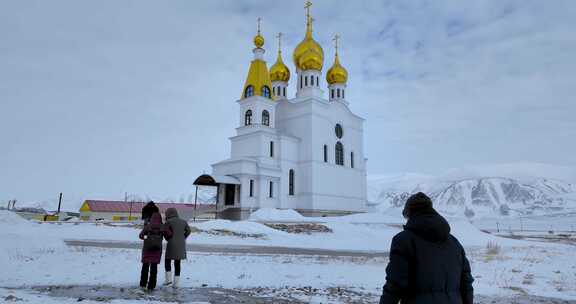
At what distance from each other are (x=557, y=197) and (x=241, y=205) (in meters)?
204

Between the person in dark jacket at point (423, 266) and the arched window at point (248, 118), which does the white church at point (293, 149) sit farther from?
the person in dark jacket at point (423, 266)

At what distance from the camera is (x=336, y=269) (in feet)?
35.8

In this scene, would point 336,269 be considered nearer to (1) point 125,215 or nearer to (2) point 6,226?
(2) point 6,226

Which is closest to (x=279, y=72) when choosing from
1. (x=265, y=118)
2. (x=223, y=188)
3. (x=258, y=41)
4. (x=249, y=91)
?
(x=258, y=41)

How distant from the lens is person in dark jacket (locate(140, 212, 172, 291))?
24.7ft

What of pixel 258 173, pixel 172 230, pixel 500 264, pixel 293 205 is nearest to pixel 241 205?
pixel 258 173

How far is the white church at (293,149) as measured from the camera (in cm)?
3875

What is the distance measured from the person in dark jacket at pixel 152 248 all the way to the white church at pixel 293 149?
28.9 metres

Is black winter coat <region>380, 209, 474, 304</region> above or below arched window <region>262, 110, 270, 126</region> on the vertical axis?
below

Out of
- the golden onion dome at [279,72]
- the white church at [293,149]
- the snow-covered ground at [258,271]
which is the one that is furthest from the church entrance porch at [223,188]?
the snow-covered ground at [258,271]

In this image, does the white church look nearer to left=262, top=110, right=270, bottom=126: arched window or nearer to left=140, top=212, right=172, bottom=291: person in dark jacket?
left=262, top=110, right=270, bottom=126: arched window

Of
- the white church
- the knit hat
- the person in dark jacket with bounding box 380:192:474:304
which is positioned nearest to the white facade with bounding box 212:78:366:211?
the white church

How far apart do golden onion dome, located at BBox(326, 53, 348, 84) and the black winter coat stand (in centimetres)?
4842

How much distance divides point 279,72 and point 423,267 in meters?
46.1
